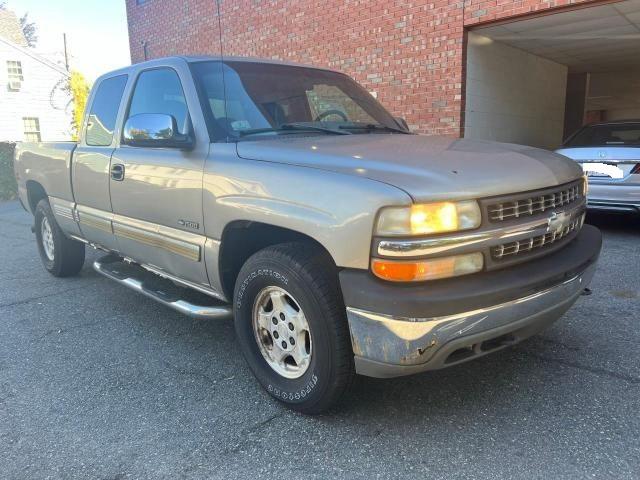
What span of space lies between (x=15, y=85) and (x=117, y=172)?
28530 millimetres

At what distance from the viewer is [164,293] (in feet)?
12.1

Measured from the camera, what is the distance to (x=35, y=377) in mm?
3266

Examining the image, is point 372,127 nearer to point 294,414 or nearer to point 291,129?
point 291,129

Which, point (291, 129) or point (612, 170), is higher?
point (291, 129)

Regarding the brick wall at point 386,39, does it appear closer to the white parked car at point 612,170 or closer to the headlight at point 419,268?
the white parked car at point 612,170

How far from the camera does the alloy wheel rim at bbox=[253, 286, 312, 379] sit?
268cm

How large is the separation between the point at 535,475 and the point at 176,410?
1.78 m

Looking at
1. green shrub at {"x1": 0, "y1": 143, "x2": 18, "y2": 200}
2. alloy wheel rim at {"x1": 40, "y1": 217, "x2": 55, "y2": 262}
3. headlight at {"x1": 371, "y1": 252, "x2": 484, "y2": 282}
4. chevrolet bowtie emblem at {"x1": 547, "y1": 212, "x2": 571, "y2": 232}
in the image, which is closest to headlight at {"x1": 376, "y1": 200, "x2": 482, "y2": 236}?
headlight at {"x1": 371, "y1": 252, "x2": 484, "y2": 282}

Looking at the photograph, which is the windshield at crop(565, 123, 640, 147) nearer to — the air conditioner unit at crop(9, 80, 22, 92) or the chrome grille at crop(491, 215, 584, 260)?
the chrome grille at crop(491, 215, 584, 260)

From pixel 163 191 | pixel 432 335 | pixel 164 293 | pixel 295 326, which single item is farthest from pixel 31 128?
pixel 432 335

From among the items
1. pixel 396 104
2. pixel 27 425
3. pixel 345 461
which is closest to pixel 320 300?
pixel 345 461

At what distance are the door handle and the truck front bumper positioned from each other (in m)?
2.22

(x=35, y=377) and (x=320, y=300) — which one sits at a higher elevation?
(x=320, y=300)

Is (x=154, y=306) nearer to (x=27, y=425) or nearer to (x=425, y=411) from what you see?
(x=27, y=425)
